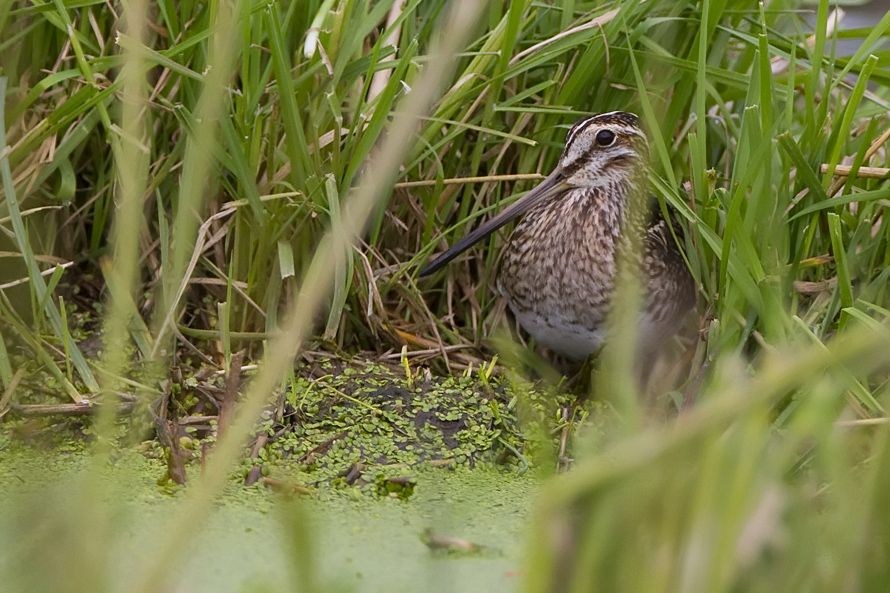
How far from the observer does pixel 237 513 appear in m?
1.91

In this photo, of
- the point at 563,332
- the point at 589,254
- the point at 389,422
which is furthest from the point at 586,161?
the point at 389,422

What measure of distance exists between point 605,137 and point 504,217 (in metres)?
0.28

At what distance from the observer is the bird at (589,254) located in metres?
2.63

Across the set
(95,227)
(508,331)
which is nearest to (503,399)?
(508,331)

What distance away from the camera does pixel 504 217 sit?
106 inches

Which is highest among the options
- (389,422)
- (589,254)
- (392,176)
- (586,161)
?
(392,176)

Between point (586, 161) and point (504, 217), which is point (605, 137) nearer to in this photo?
point (586, 161)

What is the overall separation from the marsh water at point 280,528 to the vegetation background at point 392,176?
8.1 inches

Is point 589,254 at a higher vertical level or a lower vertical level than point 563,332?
higher

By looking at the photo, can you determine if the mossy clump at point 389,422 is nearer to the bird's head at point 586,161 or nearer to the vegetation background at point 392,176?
the vegetation background at point 392,176

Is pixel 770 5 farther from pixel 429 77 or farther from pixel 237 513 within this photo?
pixel 429 77

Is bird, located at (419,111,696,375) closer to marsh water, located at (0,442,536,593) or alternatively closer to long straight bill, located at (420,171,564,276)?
long straight bill, located at (420,171,564,276)

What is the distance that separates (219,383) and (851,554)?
4.62ft

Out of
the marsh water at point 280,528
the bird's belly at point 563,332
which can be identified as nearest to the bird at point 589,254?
the bird's belly at point 563,332
